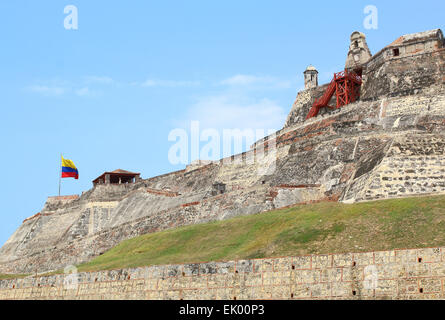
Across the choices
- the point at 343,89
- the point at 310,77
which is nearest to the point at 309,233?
the point at 343,89

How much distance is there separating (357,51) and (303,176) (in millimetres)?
28954

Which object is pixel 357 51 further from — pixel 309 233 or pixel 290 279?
pixel 290 279

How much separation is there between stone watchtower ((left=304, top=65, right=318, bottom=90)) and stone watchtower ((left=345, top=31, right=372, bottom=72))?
5.37 m

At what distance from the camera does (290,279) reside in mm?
24391

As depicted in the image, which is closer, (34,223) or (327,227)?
(327,227)

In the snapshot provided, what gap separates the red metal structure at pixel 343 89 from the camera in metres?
61.2

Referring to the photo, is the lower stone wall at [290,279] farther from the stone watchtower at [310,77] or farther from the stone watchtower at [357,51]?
the stone watchtower at [310,77]

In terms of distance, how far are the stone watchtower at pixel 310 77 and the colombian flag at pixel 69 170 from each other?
26740mm

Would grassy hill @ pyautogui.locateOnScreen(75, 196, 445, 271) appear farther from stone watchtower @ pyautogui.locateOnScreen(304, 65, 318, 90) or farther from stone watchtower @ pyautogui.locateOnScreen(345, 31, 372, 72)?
stone watchtower @ pyautogui.locateOnScreen(304, 65, 318, 90)
